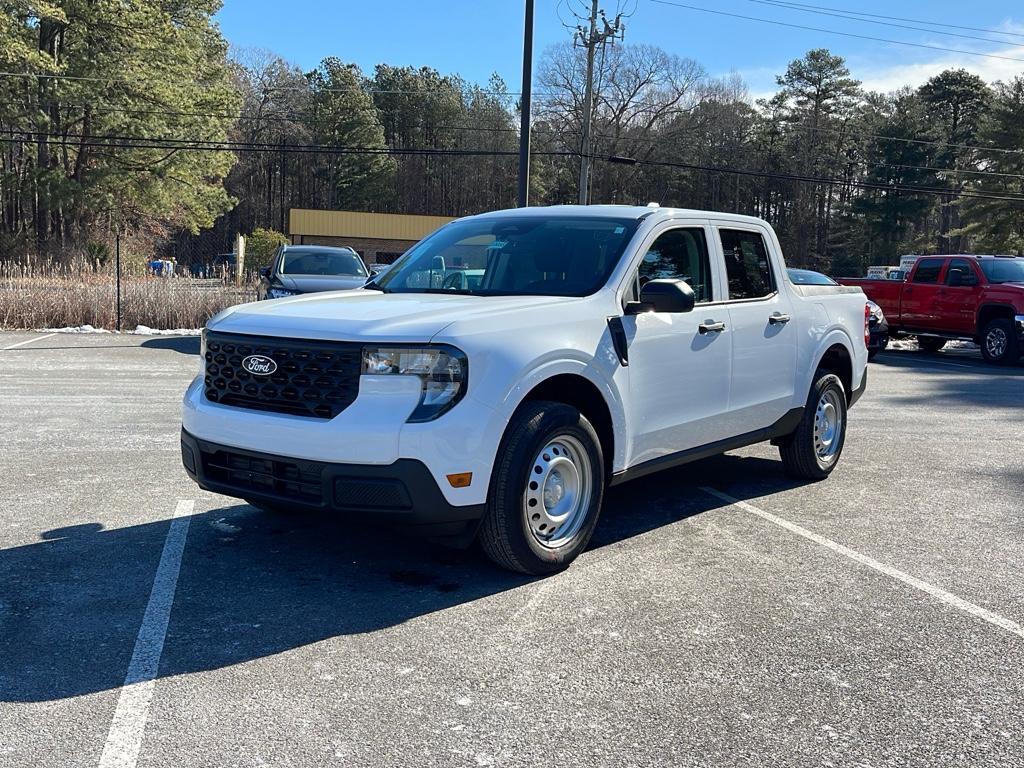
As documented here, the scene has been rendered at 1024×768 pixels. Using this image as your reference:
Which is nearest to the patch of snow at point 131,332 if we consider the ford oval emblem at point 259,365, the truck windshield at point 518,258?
the truck windshield at point 518,258

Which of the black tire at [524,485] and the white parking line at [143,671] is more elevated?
the black tire at [524,485]

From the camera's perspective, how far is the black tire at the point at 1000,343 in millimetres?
18078

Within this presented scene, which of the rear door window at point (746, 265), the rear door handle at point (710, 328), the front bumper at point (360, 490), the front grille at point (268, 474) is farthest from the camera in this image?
the rear door window at point (746, 265)

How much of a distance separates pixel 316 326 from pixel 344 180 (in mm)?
80578

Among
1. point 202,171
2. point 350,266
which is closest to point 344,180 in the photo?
point 202,171

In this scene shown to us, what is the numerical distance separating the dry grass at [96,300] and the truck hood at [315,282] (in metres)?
5.41

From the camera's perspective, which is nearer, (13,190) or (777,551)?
(777,551)

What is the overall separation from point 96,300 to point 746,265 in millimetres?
16741

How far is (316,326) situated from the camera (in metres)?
4.46

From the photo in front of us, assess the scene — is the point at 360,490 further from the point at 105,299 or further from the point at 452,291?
the point at 105,299

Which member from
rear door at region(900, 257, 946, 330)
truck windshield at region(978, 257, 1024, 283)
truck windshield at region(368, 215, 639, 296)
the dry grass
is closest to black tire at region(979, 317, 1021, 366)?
truck windshield at region(978, 257, 1024, 283)

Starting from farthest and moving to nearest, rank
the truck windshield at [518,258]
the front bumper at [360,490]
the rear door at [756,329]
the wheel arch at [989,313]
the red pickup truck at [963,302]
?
1. the wheel arch at [989,313]
2. the red pickup truck at [963,302]
3. the rear door at [756,329]
4. the truck windshield at [518,258]
5. the front bumper at [360,490]

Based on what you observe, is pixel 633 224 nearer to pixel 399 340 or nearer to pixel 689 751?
pixel 399 340

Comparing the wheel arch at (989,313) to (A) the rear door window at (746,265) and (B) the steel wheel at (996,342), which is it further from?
(A) the rear door window at (746,265)
